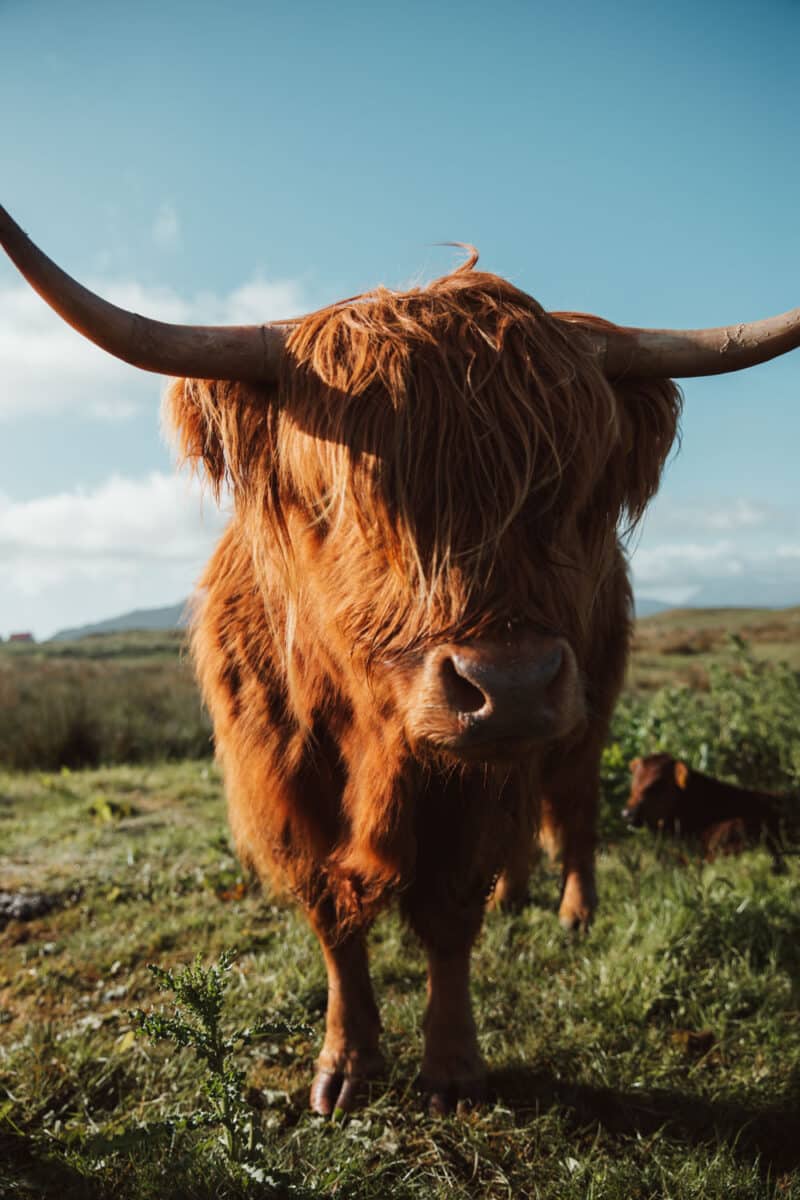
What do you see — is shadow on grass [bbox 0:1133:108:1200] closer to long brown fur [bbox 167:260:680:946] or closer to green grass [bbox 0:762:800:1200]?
green grass [bbox 0:762:800:1200]

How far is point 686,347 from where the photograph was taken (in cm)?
224

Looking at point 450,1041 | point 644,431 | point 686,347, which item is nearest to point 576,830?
point 450,1041

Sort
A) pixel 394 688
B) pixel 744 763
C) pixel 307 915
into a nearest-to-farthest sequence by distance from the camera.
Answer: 1. pixel 394 688
2. pixel 307 915
3. pixel 744 763

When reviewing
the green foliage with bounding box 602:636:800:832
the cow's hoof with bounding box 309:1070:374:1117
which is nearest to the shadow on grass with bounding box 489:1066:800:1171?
the cow's hoof with bounding box 309:1070:374:1117

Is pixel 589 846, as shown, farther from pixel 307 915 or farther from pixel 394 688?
pixel 394 688

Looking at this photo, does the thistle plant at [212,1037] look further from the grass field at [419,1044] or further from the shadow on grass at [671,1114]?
the shadow on grass at [671,1114]

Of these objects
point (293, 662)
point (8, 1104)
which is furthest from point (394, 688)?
point (8, 1104)

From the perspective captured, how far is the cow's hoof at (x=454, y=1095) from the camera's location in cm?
229

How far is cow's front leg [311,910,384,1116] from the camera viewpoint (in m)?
2.37

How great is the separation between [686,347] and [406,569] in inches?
42.3

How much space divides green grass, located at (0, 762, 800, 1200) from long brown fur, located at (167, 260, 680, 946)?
536 mm

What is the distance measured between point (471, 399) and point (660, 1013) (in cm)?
214

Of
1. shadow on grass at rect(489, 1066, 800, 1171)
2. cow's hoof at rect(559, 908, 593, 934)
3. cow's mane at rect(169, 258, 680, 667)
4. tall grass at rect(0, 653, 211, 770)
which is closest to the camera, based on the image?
cow's mane at rect(169, 258, 680, 667)

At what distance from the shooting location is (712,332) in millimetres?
2254
